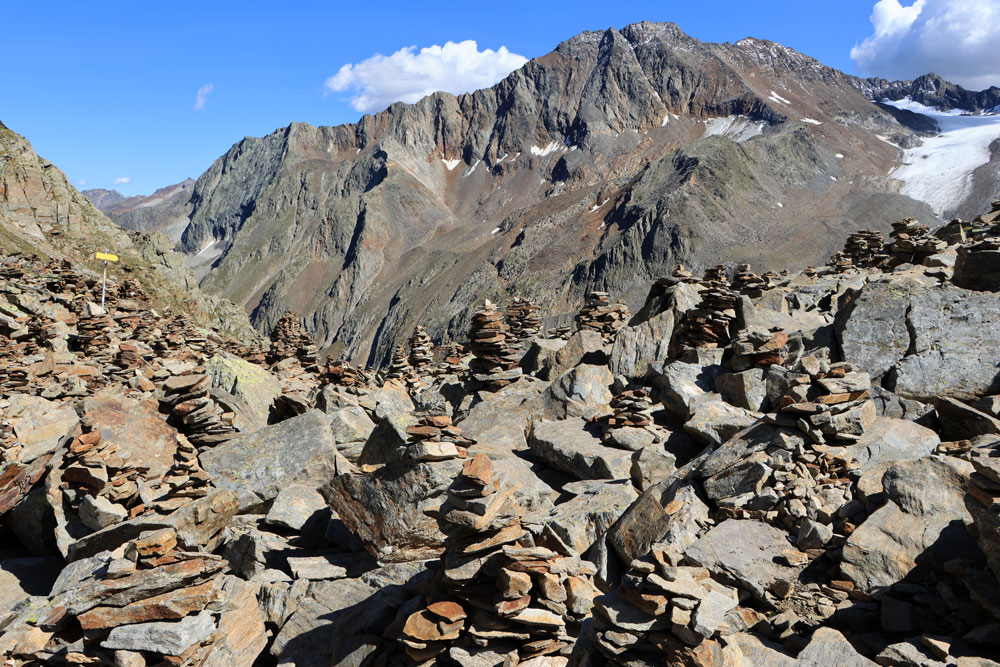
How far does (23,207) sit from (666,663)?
9663cm

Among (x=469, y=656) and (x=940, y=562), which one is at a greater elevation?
(x=940, y=562)

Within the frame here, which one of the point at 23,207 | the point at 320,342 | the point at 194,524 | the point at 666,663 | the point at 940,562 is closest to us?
the point at 666,663

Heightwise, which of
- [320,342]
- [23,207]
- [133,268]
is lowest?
[320,342]

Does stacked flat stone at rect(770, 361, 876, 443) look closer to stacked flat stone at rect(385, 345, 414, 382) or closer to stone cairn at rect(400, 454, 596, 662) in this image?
stone cairn at rect(400, 454, 596, 662)

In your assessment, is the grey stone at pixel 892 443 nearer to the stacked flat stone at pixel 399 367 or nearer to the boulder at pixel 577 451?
the boulder at pixel 577 451

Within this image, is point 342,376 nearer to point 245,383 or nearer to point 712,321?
point 245,383

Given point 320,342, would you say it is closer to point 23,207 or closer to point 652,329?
point 23,207

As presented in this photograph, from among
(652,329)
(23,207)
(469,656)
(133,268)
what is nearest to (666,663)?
(469,656)

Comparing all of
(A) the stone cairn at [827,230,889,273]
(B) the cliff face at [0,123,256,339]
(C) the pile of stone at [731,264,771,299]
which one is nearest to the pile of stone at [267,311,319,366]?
(C) the pile of stone at [731,264,771,299]

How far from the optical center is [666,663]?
6.52 metres

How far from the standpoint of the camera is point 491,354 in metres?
20.0

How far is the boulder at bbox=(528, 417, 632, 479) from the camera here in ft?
41.5

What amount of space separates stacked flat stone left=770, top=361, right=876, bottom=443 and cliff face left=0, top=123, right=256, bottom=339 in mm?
71159

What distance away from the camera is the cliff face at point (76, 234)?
234 ft
